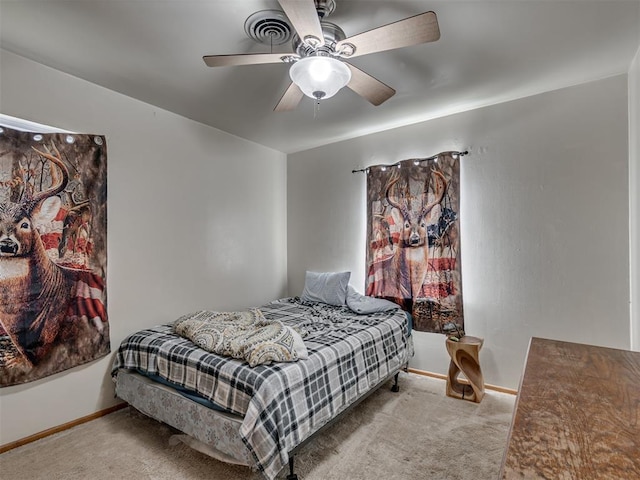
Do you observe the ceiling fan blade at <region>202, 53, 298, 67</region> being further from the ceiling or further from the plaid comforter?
the plaid comforter

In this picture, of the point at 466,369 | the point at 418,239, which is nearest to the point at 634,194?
the point at 418,239

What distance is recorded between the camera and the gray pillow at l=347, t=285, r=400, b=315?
10.6 feet

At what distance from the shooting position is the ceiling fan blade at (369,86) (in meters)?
1.90

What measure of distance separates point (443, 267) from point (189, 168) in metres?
2.72

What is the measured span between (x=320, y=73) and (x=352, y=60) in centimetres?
81

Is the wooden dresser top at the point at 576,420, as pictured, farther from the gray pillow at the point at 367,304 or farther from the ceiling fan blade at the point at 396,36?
the gray pillow at the point at 367,304

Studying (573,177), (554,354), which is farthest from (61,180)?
(573,177)

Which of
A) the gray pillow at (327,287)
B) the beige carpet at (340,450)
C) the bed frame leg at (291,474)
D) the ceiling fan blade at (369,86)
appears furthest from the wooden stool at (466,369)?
the ceiling fan blade at (369,86)

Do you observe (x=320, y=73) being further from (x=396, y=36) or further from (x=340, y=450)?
(x=340, y=450)

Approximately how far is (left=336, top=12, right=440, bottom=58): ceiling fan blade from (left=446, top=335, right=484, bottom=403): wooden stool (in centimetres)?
235

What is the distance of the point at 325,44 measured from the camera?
173 cm

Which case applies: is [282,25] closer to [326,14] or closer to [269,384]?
[326,14]

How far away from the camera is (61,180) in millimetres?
2432

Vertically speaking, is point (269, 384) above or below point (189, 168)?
below
